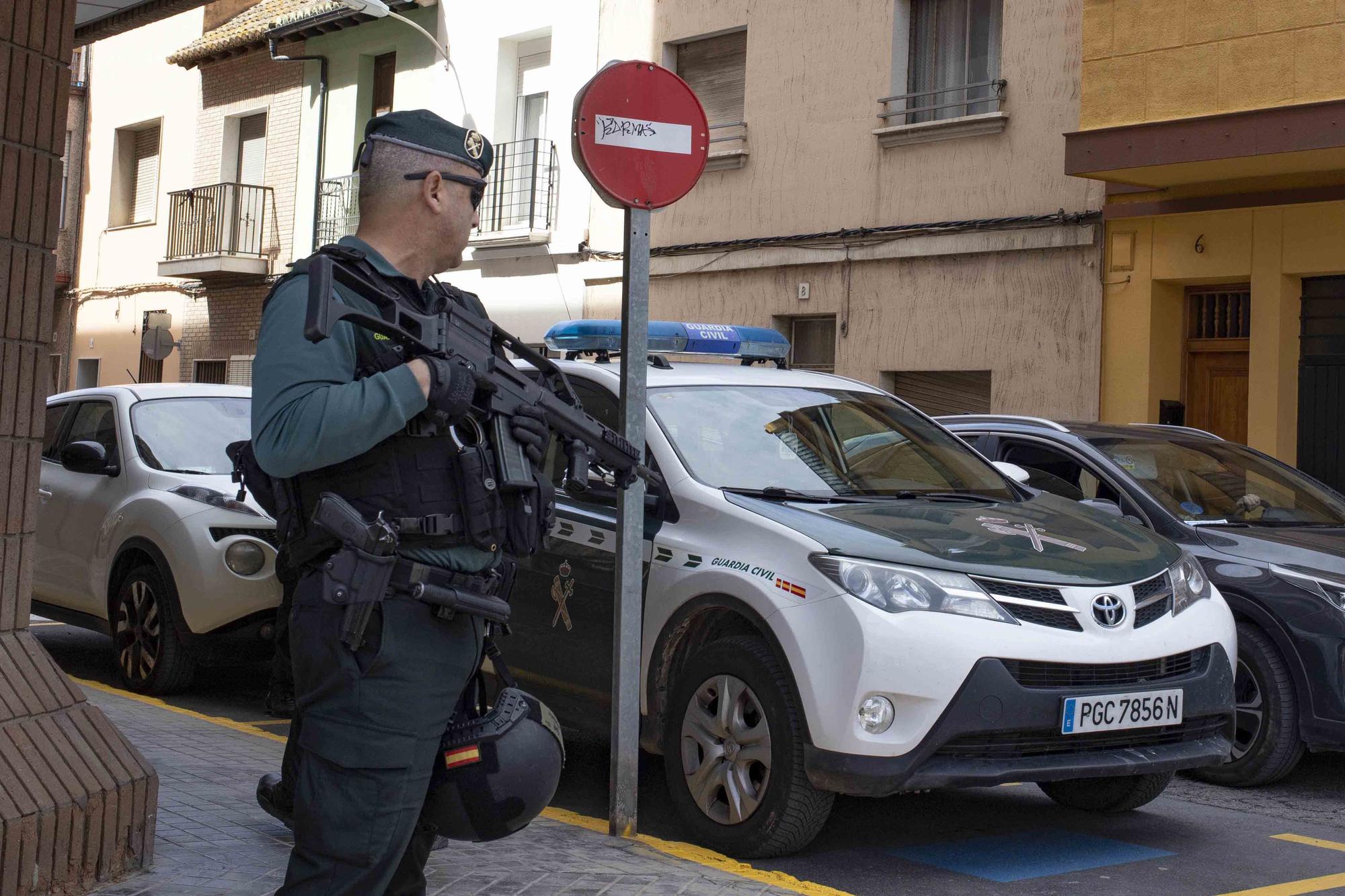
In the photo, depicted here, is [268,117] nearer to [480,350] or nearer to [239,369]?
[239,369]

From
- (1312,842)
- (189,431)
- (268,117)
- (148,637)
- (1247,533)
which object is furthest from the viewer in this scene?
(268,117)

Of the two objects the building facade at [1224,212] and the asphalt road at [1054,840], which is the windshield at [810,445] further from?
the building facade at [1224,212]

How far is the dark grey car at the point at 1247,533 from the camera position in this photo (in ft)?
22.1

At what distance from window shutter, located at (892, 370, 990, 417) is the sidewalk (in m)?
10.0

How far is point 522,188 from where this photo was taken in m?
20.3

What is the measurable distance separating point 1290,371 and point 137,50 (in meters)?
21.4

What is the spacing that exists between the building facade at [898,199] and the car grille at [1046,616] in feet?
29.5

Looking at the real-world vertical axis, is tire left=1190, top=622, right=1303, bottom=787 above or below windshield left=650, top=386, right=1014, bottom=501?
below

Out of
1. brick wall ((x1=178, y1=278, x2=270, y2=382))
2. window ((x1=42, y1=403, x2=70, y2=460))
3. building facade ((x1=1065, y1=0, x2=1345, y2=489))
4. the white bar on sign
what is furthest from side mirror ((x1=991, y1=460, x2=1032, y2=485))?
brick wall ((x1=178, y1=278, x2=270, y2=382))

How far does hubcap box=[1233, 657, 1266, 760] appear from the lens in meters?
6.91

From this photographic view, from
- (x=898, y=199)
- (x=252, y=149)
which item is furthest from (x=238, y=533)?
(x=252, y=149)

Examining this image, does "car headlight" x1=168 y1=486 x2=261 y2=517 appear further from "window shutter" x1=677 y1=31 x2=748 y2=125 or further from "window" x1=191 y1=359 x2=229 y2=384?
"window" x1=191 y1=359 x2=229 y2=384

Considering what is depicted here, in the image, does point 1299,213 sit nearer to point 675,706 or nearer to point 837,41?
point 837,41

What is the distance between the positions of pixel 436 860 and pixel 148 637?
3.88m
